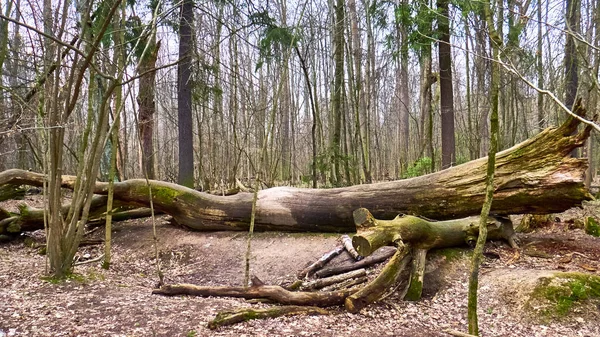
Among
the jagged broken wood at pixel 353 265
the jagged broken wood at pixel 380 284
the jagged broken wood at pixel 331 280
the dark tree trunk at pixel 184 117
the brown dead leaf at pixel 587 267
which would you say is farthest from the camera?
the dark tree trunk at pixel 184 117

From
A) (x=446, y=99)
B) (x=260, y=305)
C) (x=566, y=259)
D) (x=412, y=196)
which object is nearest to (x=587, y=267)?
(x=566, y=259)

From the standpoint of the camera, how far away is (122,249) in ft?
24.0

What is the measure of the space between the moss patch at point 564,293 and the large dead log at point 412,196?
54.3 inches

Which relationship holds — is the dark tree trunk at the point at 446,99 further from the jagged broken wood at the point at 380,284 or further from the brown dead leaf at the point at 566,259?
A: the jagged broken wood at the point at 380,284

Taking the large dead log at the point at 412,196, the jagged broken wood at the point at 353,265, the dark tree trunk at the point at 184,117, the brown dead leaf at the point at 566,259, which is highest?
the dark tree trunk at the point at 184,117

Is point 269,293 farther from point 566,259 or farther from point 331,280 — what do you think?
point 566,259

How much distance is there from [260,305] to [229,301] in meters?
0.36

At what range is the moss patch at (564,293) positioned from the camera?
3760mm

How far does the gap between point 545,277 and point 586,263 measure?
40.5 inches

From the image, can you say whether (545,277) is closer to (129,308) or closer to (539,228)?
(539,228)

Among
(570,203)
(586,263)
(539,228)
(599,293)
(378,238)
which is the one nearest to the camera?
(599,293)

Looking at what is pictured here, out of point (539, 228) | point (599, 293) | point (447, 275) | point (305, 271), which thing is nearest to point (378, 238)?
point (447, 275)

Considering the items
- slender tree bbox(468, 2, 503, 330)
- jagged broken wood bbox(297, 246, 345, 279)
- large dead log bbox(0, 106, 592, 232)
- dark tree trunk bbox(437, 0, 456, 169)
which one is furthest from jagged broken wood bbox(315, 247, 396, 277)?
dark tree trunk bbox(437, 0, 456, 169)

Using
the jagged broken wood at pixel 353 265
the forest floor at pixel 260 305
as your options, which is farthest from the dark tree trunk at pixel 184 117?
the jagged broken wood at pixel 353 265
